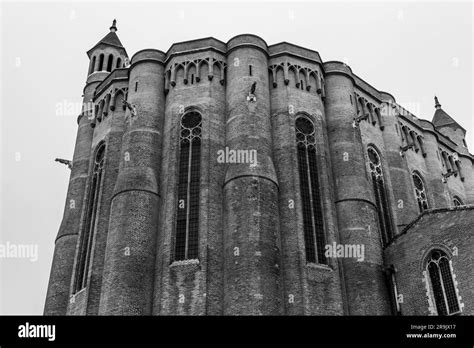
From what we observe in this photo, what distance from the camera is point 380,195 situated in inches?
1280

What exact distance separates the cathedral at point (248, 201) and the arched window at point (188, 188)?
0.22 ft

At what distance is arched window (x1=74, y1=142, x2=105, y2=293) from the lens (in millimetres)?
29328

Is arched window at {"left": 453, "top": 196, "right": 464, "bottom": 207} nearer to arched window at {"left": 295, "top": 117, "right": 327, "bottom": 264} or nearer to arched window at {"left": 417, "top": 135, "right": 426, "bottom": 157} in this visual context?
arched window at {"left": 417, "top": 135, "right": 426, "bottom": 157}

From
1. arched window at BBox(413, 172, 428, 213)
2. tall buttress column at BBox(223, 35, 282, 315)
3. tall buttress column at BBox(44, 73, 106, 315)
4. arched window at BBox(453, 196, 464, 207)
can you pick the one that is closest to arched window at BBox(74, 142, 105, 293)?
tall buttress column at BBox(44, 73, 106, 315)

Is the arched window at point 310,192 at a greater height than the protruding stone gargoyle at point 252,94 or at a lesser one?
lesser

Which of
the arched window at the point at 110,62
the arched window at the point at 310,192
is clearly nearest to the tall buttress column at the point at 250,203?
the arched window at the point at 310,192

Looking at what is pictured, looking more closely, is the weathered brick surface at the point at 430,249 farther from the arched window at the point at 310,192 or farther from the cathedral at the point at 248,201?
the arched window at the point at 310,192

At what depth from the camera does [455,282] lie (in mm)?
23781

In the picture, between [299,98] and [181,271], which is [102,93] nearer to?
[299,98]

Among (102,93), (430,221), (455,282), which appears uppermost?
(102,93)

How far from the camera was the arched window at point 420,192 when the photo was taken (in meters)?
36.1

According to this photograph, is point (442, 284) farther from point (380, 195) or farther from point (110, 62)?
point (110, 62)
